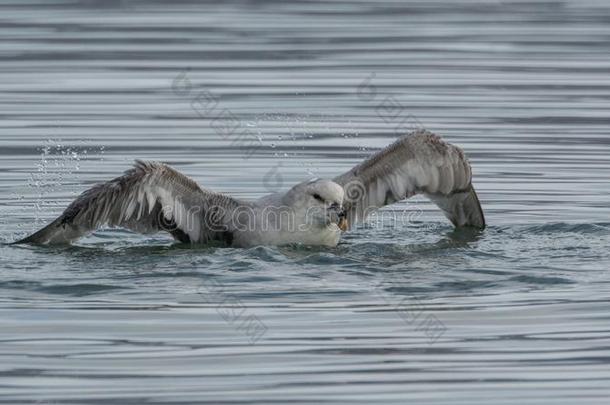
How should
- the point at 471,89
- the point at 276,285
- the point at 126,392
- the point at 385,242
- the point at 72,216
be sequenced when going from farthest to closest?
the point at 471,89
the point at 385,242
the point at 72,216
the point at 276,285
the point at 126,392

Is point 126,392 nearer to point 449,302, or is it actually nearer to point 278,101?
point 449,302

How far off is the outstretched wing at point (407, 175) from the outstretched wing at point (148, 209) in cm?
124

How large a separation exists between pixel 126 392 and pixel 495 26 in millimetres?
22651

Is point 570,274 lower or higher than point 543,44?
lower

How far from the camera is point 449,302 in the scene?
10.9 meters

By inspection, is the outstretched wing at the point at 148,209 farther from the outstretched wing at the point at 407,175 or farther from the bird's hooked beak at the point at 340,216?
the outstretched wing at the point at 407,175

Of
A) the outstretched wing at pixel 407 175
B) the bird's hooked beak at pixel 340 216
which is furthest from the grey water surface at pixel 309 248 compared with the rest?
the outstretched wing at pixel 407 175

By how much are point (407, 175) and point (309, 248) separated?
1283 mm

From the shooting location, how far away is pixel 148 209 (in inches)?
501

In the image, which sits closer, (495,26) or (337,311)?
(337,311)

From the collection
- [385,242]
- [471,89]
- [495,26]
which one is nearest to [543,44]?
[495,26]

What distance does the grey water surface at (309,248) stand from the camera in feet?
30.4

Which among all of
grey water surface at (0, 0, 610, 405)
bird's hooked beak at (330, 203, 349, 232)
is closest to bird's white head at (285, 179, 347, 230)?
bird's hooked beak at (330, 203, 349, 232)

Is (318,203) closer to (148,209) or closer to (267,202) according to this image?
(267,202)
